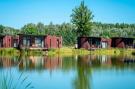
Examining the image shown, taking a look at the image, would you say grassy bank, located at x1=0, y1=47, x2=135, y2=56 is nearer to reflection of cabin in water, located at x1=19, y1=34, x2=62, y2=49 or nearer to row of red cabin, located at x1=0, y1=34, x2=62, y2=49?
reflection of cabin in water, located at x1=19, y1=34, x2=62, y2=49

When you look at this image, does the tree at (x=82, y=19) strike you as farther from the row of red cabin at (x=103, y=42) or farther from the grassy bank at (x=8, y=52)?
the grassy bank at (x=8, y=52)

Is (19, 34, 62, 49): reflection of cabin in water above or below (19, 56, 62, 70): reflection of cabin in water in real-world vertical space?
above

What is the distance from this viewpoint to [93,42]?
74625 millimetres

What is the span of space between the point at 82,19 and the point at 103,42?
697 centimetres

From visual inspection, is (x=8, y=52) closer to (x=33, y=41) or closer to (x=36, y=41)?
(x=33, y=41)

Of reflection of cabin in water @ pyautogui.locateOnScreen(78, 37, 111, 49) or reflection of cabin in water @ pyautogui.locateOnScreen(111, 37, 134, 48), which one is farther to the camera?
reflection of cabin in water @ pyautogui.locateOnScreen(111, 37, 134, 48)

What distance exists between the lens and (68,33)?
12006 centimetres

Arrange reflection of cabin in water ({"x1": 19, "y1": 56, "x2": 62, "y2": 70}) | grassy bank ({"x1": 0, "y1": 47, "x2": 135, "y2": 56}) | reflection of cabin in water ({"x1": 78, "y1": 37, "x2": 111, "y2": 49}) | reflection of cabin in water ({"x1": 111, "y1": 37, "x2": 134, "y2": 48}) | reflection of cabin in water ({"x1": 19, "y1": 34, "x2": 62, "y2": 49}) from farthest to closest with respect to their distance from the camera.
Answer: reflection of cabin in water ({"x1": 111, "y1": 37, "x2": 134, "y2": 48})
reflection of cabin in water ({"x1": 78, "y1": 37, "x2": 111, "y2": 49})
reflection of cabin in water ({"x1": 19, "y1": 34, "x2": 62, "y2": 49})
grassy bank ({"x1": 0, "y1": 47, "x2": 135, "y2": 56})
reflection of cabin in water ({"x1": 19, "y1": 56, "x2": 62, "y2": 70})

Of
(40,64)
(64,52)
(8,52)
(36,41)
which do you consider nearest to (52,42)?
(36,41)

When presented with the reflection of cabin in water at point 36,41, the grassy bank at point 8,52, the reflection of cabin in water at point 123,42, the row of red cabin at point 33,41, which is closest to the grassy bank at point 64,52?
the grassy bank at point 8,52

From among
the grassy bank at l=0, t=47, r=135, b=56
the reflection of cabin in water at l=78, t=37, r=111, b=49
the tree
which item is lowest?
the grassy bank at l=0, t=47, r=135, b=56

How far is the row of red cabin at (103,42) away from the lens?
73125 mm

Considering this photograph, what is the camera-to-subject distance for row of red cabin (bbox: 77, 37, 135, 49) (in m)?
73.1

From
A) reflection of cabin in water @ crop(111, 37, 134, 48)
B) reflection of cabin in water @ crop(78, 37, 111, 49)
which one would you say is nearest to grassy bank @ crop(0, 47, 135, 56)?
reflection of cabin in water @ crop(78, 37, 111, 49)
